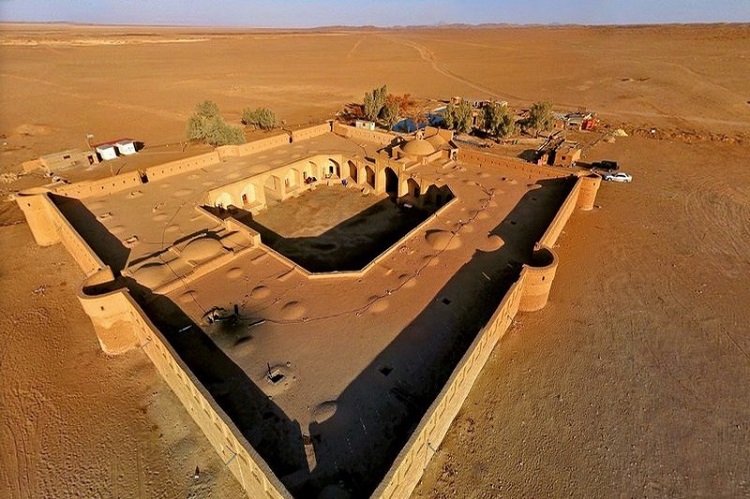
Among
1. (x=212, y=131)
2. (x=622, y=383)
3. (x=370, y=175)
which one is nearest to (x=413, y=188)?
(x=370, y=175)

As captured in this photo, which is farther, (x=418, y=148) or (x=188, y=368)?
(x=418, y=148)

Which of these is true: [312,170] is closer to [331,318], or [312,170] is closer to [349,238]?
[349,238]

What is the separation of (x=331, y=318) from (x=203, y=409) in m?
5.74

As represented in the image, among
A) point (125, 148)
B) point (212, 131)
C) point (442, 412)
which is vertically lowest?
point (442, 412)

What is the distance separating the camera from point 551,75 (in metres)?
87.4

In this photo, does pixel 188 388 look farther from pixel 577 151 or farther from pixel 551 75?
pixel 551 75

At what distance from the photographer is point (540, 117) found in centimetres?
4400

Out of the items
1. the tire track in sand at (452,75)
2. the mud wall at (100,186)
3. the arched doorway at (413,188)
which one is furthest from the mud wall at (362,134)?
the tire track in sand at (452,75)

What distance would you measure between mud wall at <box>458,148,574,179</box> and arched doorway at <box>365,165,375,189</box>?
7548mm

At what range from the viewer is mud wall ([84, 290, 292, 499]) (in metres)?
11.1

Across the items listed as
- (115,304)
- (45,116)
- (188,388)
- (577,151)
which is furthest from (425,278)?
(45,116)

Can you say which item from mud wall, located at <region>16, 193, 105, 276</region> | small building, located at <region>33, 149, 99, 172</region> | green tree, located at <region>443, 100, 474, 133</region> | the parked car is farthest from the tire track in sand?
mud wall, located at <region>16, 193, 105, 276</region>

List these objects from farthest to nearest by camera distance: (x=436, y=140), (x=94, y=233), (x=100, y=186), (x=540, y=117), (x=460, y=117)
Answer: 1. (x=460, y=117)
2. (x=540, y=117)
3. (x=436, y=140)
4. (x=100, y=186)
5. (x=94, y=233)

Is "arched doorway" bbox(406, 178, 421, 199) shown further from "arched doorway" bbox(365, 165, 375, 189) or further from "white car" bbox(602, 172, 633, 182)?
"white car" bbox(602, 172, 633, 182)
